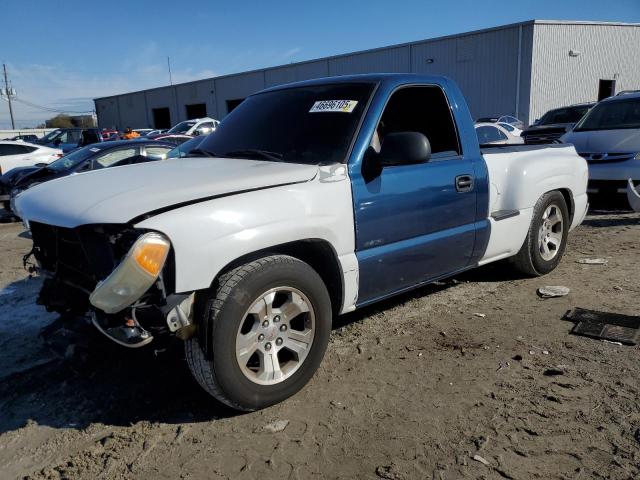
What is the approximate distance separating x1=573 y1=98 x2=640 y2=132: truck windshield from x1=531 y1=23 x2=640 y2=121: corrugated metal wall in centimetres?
1882

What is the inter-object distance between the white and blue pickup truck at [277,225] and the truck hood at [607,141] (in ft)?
17.3

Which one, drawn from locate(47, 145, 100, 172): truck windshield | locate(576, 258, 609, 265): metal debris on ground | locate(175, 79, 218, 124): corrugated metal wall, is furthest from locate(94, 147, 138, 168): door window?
locate(175, 79, 218, 124): corrugated metal wall

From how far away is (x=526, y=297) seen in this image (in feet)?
15.6

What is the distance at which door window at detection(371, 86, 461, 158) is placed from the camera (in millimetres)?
4051

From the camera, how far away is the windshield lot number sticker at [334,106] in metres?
3.55

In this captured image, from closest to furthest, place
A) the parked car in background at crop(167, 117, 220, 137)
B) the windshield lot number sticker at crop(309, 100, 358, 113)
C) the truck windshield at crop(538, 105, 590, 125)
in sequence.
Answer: the windshield lot number sticker at crop(309, 100, 358, 113), the truck windshield at crop(538, 105, 590, 125), the parked car in background at crop(167, 117, 220, 137)

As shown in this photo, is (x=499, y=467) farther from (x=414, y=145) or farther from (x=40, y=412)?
(x=40, y=412)

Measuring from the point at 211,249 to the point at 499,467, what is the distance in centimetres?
170

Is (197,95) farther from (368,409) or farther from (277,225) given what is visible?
(368,409)

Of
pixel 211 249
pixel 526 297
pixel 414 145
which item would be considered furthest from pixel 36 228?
pixel 526 297

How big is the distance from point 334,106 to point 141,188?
4.80ft

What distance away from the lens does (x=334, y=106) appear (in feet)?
11.9

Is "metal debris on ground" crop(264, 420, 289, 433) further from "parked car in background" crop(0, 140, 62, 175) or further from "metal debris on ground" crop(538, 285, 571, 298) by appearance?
"parked car in background" crop(0, 140, 62, 175)

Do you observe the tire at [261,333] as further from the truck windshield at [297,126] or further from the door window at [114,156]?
the door window at [114,156]
